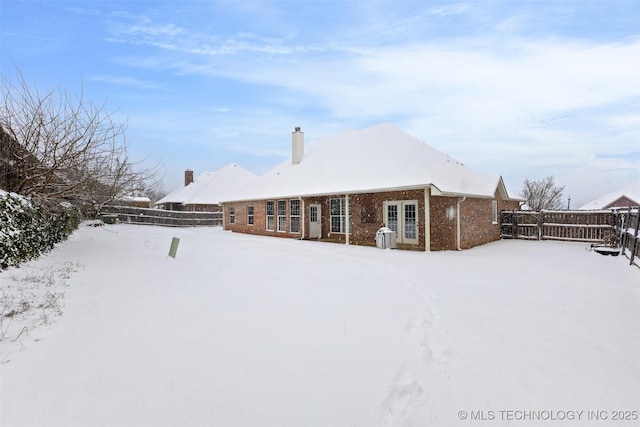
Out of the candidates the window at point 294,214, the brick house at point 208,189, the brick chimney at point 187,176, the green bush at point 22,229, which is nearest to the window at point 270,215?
the window at point 294,214

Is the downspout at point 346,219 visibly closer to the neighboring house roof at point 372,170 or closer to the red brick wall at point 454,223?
the neighboring house roof at point 372,170

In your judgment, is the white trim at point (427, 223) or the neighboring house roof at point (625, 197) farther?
the neighboring house roof at point (625, 197)

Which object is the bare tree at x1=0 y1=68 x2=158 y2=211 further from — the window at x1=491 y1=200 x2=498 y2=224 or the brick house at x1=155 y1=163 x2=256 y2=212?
the brick house at x1=155 y1=163 x2=256 y2=212

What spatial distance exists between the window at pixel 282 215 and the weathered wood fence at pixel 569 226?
12.4 m

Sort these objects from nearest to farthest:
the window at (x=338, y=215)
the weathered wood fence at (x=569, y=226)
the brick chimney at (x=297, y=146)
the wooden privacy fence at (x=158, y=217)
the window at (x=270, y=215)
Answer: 1. the weathered wood fence at (x=569, y=226)
2. the window at (x=338, y=215)
3. the window at (x=270, y=215)
4. the brick chimney at (x=297, y=146)
5. the wooden privacy fence at (x=158, y=217)

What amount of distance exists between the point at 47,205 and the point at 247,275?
256 inches

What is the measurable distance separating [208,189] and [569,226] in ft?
102

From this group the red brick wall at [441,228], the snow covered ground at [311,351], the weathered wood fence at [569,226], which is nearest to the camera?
the snow covered ground at [311,351]

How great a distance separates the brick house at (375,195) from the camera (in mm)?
13648

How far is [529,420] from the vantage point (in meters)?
2.80

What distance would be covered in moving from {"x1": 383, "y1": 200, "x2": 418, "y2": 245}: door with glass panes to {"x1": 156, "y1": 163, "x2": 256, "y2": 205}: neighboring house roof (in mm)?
22547

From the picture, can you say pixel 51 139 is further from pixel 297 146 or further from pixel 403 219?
pixel 297 146

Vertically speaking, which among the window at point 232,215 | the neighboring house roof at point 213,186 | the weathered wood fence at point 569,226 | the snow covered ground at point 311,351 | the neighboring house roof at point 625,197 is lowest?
the snow covered ground at point 311,351

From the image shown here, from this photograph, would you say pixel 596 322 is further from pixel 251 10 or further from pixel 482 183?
pixel 482 183
